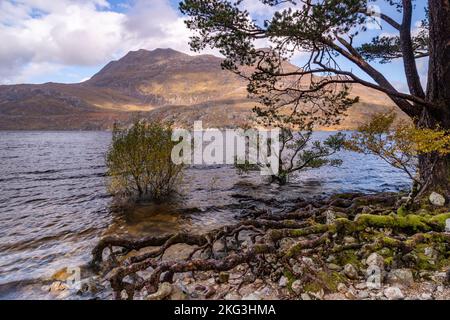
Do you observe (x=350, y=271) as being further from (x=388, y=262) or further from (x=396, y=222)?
(x=396, y=222)

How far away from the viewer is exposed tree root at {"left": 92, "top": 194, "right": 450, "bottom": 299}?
689 cm

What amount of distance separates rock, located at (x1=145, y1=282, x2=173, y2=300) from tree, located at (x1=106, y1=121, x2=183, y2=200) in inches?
499

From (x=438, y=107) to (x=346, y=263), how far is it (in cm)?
895

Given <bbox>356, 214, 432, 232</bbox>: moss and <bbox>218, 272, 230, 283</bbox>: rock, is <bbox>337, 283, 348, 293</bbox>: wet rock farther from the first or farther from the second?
<bbox>356, 214, 432, 232</bbox>: moss

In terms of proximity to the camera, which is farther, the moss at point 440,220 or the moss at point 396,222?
the moss at point 396,222

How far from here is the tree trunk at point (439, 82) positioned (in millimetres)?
12641

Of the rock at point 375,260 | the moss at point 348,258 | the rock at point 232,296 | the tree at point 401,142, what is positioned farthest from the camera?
the tree at point 401,142

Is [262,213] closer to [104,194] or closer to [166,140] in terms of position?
[166,140]

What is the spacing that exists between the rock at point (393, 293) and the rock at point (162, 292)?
4.31m

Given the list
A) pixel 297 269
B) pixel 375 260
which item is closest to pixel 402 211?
pixel 375 260

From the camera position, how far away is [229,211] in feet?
56.5

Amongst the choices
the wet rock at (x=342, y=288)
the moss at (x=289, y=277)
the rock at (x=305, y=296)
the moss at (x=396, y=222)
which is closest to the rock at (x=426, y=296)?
the wet rock at (x=342, y=288)

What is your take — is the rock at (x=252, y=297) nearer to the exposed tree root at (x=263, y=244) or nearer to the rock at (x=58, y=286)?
the exposed tree root at (x=263, y=244)
